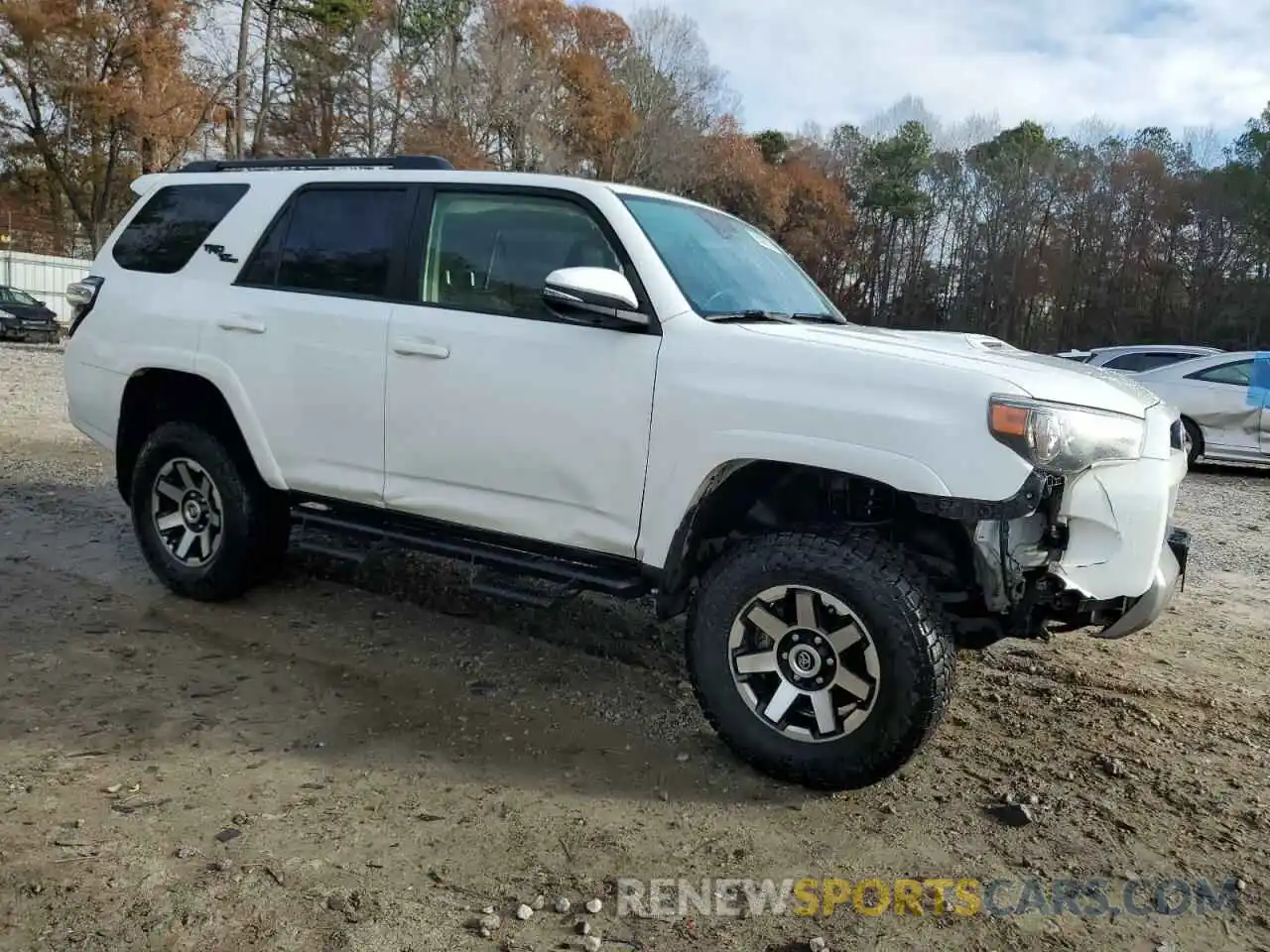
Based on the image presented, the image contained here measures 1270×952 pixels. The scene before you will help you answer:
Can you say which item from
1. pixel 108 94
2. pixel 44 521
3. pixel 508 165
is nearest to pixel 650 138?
pixel 508 165

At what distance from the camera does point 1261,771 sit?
3.62 metres

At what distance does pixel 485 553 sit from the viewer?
4.01 m

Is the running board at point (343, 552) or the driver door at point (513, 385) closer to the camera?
the driver door at point (513, 385)

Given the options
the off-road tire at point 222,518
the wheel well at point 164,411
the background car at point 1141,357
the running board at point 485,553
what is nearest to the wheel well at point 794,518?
the running board at point 485,553

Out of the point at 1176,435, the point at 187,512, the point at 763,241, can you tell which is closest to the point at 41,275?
the point at 187,512

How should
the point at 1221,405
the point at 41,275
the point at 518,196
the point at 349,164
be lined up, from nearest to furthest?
the point at 518,196
the point at 349,164
the point at 1221,405
the point at 41,275

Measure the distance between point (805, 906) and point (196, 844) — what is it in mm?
1729

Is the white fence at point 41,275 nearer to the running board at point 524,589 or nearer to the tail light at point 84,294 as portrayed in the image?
the tail light at point 84,294

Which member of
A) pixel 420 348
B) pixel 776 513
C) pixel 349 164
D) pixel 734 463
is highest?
pixel 349 164

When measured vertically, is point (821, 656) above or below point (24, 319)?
→ above

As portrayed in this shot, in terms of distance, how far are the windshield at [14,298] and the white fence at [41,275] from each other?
595 cm

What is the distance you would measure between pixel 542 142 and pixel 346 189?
34.3 m

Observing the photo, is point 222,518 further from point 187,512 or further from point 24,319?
point 24,319

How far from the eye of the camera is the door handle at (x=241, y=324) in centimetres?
450
